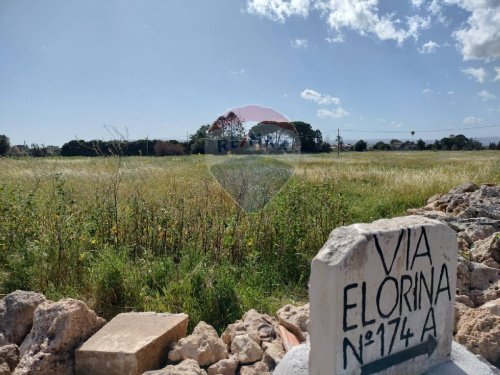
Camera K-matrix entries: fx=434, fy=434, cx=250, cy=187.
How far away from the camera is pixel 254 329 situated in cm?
360

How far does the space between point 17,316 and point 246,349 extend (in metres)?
2.00

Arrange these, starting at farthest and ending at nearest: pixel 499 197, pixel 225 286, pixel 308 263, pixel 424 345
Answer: pixel 499 197 → pixel 308 263 → pixel 225 286 → pixel 424 345

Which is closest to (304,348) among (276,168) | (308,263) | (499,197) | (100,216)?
(308,263)

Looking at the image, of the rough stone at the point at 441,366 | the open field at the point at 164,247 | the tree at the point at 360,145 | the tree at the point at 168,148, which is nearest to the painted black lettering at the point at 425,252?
the rough stone at the point at 441,366

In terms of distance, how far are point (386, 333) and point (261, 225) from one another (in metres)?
3.52

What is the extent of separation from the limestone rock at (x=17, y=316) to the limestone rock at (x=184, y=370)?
151cm

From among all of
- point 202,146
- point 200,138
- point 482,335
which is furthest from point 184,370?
point 202,146

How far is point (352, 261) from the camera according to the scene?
7.88 ft

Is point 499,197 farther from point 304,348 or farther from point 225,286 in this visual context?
point 304,348

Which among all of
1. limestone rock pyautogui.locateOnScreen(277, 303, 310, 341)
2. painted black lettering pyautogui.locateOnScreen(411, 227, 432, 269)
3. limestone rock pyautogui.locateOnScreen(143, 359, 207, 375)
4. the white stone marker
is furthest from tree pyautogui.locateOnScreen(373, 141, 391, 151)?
limestone rock pyautogui.locateOnScreen(143, 359, 207, 375)

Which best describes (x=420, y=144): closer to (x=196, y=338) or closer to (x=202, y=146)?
(x=202, y=146)

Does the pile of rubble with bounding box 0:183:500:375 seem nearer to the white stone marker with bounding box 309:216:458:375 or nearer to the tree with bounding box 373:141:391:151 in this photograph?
the white stone marker with bounding box 309:216:458:375

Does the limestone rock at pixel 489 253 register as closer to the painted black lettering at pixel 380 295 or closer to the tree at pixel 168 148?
the painted black lettering at pixel 380 295

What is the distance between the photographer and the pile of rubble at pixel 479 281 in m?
3.38
